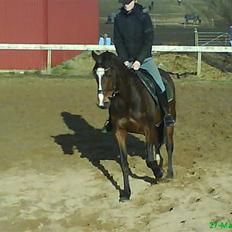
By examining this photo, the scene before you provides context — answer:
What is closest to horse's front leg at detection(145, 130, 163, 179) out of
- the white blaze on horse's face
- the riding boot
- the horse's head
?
the riding boot

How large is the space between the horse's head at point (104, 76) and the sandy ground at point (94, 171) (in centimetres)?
130

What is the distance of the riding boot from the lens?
7926 millimetres

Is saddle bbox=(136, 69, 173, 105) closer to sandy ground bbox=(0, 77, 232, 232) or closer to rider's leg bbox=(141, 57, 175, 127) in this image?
rider's leg bbox=(141, 57, 175, 127)

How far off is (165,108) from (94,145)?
8.01 feet

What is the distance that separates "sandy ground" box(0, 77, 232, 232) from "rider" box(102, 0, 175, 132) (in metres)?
1.34

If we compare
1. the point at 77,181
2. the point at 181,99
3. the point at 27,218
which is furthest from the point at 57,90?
the point at 27,218

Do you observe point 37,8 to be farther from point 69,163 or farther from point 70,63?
point 69,163

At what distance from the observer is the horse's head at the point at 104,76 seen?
22.0 feet

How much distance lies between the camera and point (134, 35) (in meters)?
7.68

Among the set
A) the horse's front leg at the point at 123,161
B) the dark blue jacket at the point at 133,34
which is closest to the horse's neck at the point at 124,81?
the dark blue jacket at the point at 133,34

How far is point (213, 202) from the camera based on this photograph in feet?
22.7

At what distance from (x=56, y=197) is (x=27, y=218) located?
2.53ft

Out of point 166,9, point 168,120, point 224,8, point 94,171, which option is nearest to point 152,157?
point 168,120

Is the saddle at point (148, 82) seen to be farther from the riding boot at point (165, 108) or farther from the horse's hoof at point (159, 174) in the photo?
the horse's hoof at point (159, 174)
